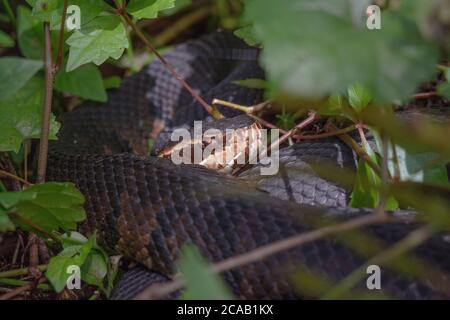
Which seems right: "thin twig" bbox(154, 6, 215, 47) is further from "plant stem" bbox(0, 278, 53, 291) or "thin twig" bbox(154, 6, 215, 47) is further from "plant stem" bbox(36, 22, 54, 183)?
"plant stem" bbox(0, 278, 53, 291)

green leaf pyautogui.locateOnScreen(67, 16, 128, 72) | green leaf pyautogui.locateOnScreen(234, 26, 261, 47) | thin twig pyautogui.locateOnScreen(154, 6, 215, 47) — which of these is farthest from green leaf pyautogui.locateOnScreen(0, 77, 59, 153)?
thin twig pyautogui.locateOnScreen(154, 6, 215, 47)

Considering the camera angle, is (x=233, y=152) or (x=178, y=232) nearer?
(x=178, y=232)

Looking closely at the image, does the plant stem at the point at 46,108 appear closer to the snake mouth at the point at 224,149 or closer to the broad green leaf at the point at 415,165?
the snake mouth at the point at 224,149

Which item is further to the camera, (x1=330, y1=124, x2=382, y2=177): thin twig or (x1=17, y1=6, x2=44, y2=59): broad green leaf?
(x1=17, y1=6, x2=44, y2=59): broad green leaf

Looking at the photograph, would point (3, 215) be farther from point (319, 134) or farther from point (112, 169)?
point (319, 134)

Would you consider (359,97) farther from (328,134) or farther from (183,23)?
(183,23)

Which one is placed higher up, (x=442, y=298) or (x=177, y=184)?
(x=177, y=184)

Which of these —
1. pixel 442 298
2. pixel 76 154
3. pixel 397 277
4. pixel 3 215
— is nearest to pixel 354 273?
pixel 397 277

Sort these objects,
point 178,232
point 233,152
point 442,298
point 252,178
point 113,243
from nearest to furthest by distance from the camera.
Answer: point 442,298 < point 178,232 < point 113,243 < point 252,178 < point 233,152
